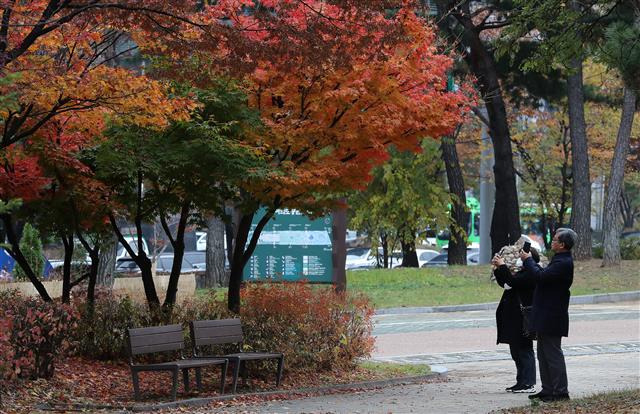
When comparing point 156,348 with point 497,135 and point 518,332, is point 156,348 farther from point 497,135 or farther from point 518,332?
point 497,135

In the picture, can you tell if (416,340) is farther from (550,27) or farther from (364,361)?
(550,27)

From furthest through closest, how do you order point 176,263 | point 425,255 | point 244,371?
point 425,255
point 176,263
point 244,371

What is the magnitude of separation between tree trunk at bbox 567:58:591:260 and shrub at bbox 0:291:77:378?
25628mm

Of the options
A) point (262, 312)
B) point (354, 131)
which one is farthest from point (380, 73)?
point (262, 312)

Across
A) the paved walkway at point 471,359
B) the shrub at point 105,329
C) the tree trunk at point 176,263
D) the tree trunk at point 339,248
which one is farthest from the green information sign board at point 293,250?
the shrub at point 105,329

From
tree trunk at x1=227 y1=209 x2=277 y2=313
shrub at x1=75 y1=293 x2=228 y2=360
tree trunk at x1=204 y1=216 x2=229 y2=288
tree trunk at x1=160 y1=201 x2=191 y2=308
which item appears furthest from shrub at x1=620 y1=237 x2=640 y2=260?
shrub at x1=75 y1=293 x2=228 y2=360

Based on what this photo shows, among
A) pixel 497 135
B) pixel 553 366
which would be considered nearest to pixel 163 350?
pixel 553 366

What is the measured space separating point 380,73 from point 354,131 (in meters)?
0.82

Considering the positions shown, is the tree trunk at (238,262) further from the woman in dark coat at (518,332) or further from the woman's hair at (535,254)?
the woman's hair at (535,254)

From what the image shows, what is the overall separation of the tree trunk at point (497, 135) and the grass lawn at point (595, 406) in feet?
67.1

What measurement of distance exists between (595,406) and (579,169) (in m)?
27.1

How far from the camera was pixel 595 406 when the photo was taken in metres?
9.93

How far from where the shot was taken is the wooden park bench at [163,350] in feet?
38.7

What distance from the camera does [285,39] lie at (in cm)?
1206
